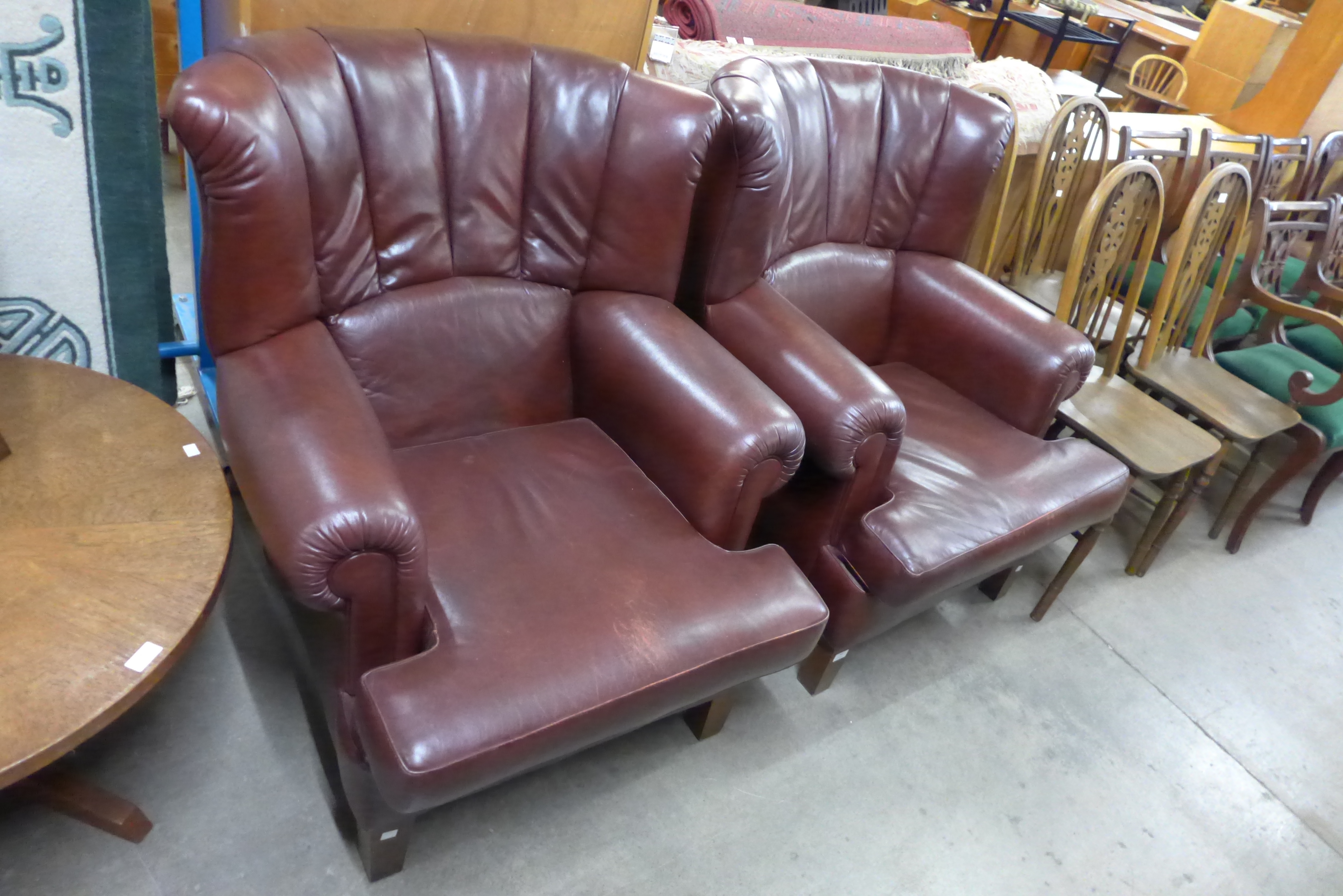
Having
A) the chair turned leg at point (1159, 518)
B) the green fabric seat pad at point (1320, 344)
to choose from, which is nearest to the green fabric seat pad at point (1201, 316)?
the green fabric seat pad at point (1320, 344)

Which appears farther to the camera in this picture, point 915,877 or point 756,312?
point 756,312

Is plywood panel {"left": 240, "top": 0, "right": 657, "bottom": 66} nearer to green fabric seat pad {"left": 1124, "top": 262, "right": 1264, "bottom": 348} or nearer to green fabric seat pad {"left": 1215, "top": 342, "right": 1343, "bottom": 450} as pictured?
green fabric seat pad {"left": 1124, "top": 262, "right": 1264, "bottom": 348}

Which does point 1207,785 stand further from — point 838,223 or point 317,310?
point 317,310

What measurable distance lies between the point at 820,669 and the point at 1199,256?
154 centimetres

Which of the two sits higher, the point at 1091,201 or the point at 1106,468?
the point at 1091,201

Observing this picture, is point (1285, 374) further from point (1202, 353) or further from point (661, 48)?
point (661, 48)

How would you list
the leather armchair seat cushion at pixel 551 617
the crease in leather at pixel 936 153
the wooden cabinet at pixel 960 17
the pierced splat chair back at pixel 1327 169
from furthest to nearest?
the wooden cabinet at pixel 960 17 < the pierced splat chair back at pixel 1327 169 < the crease in leather at pixel 936 153 < the leather armchair seat cushion at pixel 551 617

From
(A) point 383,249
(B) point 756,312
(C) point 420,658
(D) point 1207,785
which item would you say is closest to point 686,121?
(B) point 756,312

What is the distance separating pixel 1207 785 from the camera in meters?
1.82

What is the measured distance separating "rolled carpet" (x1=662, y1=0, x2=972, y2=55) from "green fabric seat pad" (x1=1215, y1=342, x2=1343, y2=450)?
1289 mm

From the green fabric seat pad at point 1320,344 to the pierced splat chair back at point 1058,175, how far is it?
2.80 feet

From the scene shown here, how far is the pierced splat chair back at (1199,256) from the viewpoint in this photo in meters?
2.18

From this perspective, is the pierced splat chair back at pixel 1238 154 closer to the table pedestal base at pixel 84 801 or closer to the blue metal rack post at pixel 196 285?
the blue metal rack post at pixel 196 285

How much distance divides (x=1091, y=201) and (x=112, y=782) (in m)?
2.26
